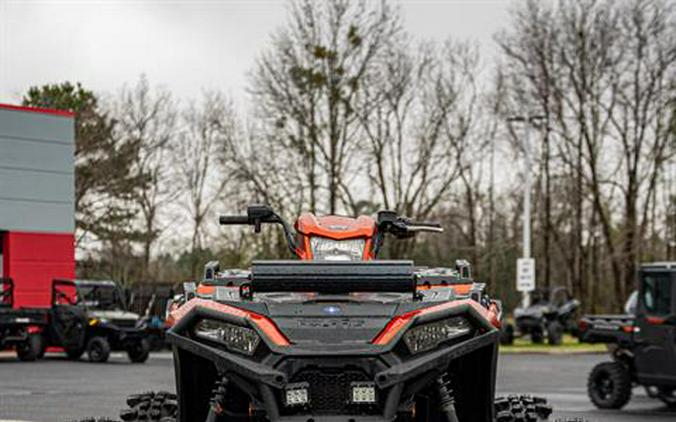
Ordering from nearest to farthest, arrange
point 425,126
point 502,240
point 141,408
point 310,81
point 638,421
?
1. point 141,408
2. point 638,421
3. point 310,81
4. point 425,126
5. point 502,240

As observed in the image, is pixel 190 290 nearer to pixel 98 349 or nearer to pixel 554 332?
pixel 98 349

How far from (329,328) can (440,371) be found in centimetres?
53

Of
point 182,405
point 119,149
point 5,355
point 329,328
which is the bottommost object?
point 5,355

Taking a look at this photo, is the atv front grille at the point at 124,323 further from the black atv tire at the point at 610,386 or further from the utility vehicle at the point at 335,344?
the utility vehicle at the point at 335,344

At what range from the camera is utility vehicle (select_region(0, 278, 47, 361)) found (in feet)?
96.7

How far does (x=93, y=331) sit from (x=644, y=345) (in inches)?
665

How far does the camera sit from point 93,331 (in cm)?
3025

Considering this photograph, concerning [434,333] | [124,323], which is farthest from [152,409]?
[124,323]

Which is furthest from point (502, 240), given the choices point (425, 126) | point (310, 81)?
point (310, 81)

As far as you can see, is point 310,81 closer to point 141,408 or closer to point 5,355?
point 5,355

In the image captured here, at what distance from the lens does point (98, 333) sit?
1192 inches

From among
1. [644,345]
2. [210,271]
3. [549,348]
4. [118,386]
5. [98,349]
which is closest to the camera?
[210,271]

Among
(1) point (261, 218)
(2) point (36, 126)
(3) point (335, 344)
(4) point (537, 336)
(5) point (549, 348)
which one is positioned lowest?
(5) point (549, 348)

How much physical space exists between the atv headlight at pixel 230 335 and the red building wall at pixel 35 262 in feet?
102
